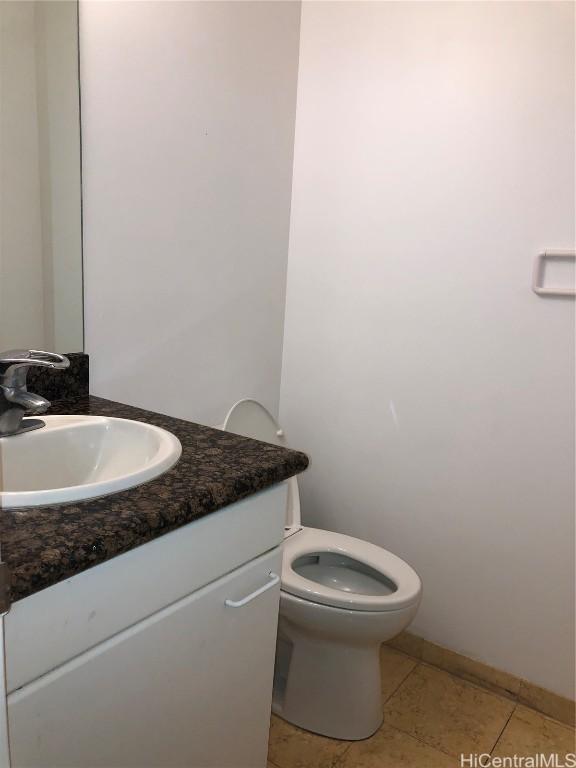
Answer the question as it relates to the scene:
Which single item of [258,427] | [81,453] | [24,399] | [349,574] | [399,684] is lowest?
[399,684]

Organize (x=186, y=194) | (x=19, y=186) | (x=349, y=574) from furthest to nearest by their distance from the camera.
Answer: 1. (x=349, y=574)
2. (x=186, y=194)
3. (x=19, y=186)

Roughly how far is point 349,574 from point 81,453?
96cm

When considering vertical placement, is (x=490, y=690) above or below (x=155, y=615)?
below

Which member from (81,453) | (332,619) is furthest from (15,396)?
(332,619)

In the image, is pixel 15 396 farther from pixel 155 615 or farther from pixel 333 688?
pixel 333 688

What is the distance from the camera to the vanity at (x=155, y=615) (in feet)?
2.43

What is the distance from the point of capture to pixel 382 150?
1.87 metres

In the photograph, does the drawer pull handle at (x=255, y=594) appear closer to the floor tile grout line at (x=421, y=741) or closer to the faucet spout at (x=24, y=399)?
the faucet spout at (x=24, y=399)

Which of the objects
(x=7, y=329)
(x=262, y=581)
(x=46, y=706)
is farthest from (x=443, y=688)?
(x=7, y=329)

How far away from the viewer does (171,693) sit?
0.96 metres

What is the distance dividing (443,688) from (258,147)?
1.73m

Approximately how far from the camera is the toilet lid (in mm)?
1801

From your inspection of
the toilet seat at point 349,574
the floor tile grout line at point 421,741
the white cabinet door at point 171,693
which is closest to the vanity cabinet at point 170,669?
the white cabinet door at point 171,693

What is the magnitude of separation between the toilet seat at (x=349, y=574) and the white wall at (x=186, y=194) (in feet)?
1.54
